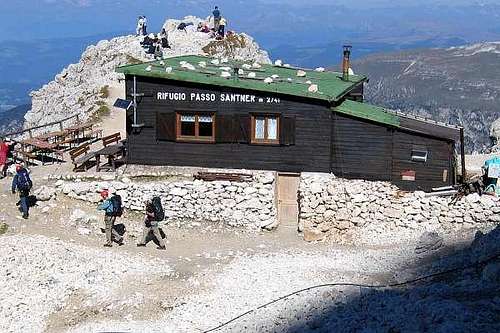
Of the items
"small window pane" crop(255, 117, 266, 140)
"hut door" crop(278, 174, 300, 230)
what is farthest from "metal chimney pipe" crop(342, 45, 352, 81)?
"hut door" crop(278, 174, 300, 230)

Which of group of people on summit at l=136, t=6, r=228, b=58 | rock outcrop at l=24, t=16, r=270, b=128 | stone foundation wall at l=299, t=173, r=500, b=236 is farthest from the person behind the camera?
group of people on summit at l=136, t=6, r=228, b=58

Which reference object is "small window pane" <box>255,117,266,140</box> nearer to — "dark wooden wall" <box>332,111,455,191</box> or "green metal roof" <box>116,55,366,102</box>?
"green metal roof" <box>116,55,366,102</box>

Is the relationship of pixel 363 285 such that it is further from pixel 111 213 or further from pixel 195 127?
pixel 195 127

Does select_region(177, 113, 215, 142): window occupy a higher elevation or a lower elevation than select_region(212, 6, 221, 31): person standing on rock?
lower

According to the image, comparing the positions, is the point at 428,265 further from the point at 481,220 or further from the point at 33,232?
the point at 33,232

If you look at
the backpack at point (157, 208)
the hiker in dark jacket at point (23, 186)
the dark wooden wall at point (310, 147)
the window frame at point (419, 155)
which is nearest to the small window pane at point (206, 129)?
the dark wooden wall at point (310, 147)

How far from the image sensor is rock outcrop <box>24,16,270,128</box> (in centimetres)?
5066

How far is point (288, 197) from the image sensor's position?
88.2 feet

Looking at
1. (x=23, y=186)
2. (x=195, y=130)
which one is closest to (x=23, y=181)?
(x=23, y=186)

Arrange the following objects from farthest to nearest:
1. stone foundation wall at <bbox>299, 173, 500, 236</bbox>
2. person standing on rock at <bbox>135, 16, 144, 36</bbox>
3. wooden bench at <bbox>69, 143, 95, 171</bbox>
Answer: person standing on rock at <bbox>135, 16, 144, 36</bbox>, wooden bench at <bbox>69, 143, 95, 171</bbox>, stone foundation wall at <bbox>299, 173, 500, 236</bbox>

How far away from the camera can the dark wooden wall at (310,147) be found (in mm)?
25672

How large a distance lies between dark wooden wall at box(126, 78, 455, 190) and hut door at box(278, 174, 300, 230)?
0.45 m

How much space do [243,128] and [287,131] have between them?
1.87 m

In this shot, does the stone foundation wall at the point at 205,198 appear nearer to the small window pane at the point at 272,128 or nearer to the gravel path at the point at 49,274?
the small window pane at the point at 272,128
